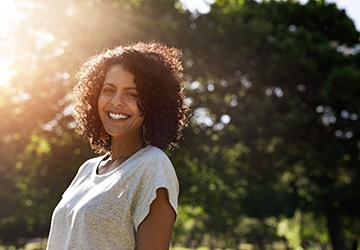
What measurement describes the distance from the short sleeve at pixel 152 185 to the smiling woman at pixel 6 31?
67.5 feet

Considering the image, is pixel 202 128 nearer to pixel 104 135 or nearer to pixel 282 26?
pixel 282 26

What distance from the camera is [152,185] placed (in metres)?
2.13

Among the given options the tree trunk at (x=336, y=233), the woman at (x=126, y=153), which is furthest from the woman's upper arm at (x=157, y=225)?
the tree trunk at (x=336, y=233)

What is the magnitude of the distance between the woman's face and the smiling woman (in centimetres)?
2024

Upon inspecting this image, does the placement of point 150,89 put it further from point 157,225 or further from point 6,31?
point 6,31

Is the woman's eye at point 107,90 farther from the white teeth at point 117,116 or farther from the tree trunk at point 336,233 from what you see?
the tree trunk at point 336,233

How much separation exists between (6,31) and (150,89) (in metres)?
21.0

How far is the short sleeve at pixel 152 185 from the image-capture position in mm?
2107

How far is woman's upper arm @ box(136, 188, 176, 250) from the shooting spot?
6.86ft

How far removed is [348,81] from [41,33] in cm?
1036

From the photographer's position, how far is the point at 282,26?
2578 cm

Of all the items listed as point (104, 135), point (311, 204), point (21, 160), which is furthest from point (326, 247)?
point (104, 135)

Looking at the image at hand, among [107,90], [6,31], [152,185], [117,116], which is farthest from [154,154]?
[6,31]

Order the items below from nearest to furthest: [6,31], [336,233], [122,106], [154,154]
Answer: [154,154], [122,106], [6,31], [336,233]
